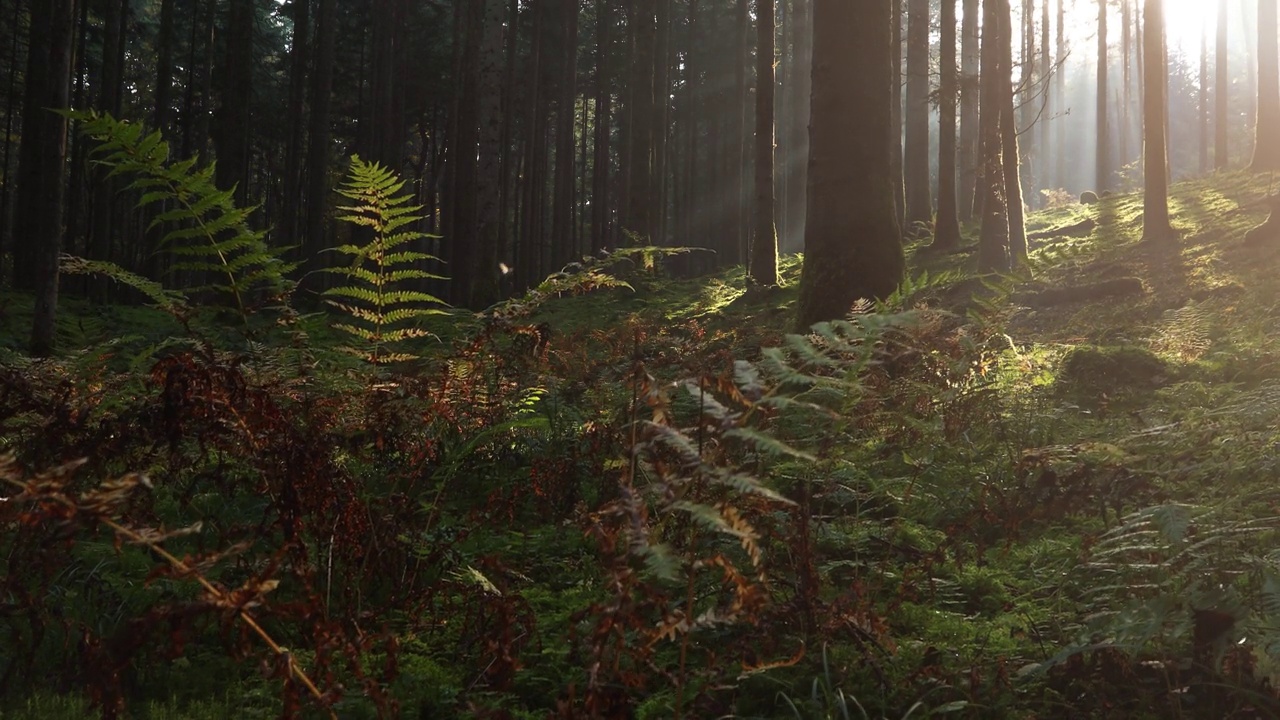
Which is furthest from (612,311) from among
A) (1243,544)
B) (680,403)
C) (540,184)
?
(540,184)

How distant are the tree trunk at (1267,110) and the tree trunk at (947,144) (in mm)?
7118

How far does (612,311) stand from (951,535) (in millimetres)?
14842

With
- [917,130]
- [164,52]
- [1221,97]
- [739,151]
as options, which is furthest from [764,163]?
[1221,97]

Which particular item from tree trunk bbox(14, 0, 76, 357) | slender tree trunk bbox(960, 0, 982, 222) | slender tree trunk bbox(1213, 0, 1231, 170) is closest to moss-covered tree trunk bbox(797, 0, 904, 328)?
tree trunk bbox(14, 0, 76, 357)

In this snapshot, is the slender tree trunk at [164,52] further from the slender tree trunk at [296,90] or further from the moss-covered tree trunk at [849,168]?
the moss-covered tree trunk at [849,168]

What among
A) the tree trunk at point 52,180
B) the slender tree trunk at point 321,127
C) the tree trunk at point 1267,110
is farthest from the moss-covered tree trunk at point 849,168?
the slender tree trunk at point 321,127

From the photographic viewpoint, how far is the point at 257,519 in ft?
13.0

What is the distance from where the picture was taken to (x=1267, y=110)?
21.8 metres

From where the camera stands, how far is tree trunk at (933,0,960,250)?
17844mm

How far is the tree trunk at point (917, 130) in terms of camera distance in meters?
22.9

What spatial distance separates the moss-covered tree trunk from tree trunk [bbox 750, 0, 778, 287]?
391 inches

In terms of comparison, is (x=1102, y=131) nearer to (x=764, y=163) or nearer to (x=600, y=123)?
(x=764, y=163)

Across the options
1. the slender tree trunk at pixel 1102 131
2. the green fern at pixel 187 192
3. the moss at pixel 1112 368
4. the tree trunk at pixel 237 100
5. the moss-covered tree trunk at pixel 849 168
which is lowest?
the moss at pixel 1112 368

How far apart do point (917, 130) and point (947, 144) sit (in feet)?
14.0
